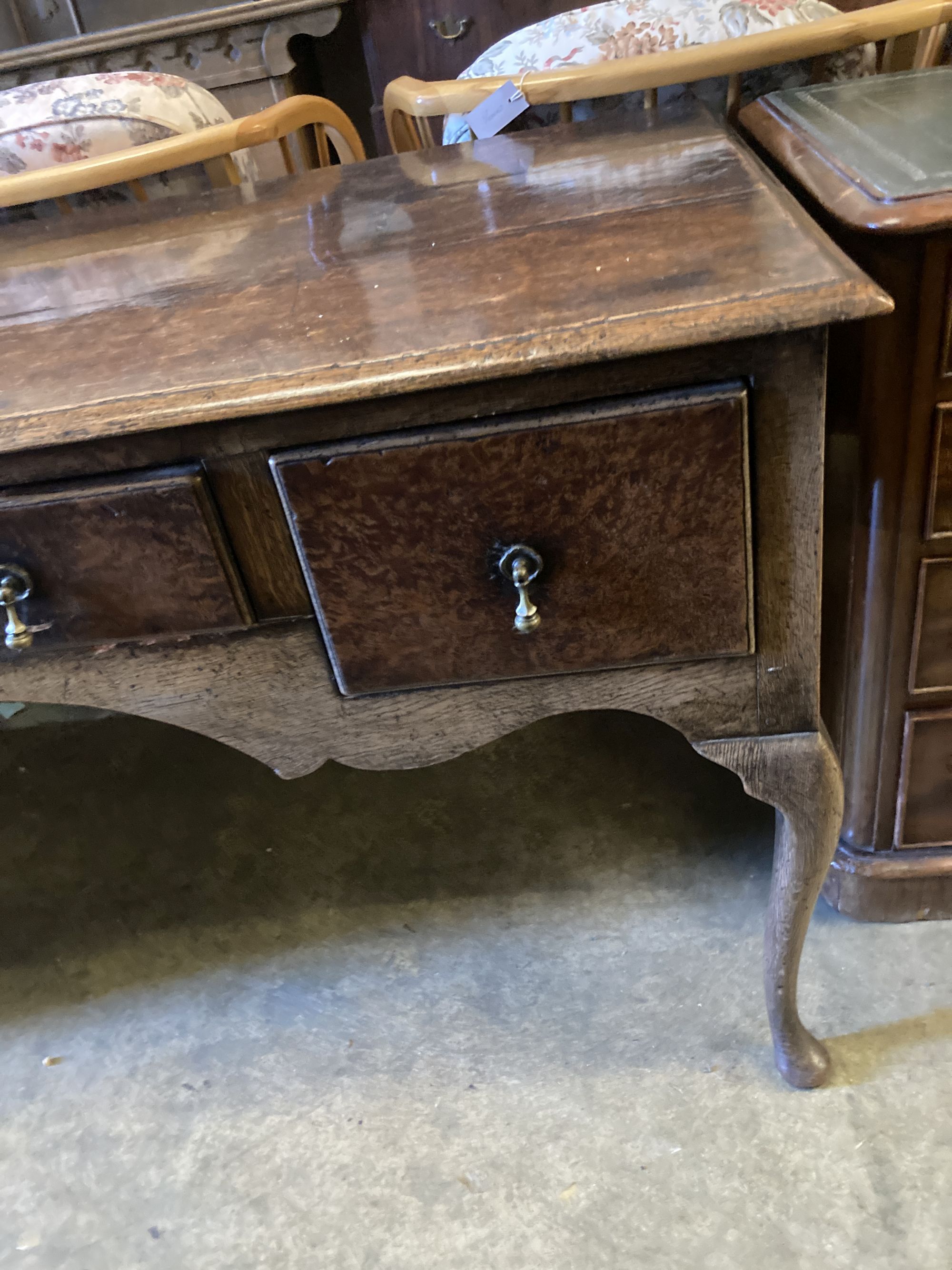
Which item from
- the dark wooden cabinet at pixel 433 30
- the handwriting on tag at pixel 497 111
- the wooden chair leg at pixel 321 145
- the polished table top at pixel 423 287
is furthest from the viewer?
the dark wooden cabinet at pixel 433 30

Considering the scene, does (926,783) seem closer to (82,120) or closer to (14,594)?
(14,594)

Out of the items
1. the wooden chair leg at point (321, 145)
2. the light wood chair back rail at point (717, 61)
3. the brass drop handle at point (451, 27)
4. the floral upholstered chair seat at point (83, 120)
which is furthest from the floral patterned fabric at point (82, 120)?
the brass drop handle at point (451, 27)

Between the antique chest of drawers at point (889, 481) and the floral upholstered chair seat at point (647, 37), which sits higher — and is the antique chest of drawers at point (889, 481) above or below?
below

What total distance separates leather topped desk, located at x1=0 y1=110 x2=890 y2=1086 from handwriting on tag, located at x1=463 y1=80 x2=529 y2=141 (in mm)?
382

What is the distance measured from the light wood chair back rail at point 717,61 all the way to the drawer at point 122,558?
0.69 m

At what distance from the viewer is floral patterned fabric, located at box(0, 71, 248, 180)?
3.59 ft

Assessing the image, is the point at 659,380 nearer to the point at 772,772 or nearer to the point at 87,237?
the point at 772,772

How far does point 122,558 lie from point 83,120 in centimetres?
85

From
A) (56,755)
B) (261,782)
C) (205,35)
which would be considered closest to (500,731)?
(261,782)

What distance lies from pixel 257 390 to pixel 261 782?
92 cm

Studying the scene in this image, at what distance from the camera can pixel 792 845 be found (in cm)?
68

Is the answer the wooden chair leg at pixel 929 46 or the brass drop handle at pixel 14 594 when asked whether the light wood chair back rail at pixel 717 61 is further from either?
the brass drop handle at pixel 14 594

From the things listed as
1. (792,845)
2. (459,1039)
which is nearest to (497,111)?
(792,845)

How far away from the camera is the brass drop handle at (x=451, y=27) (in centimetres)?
168
